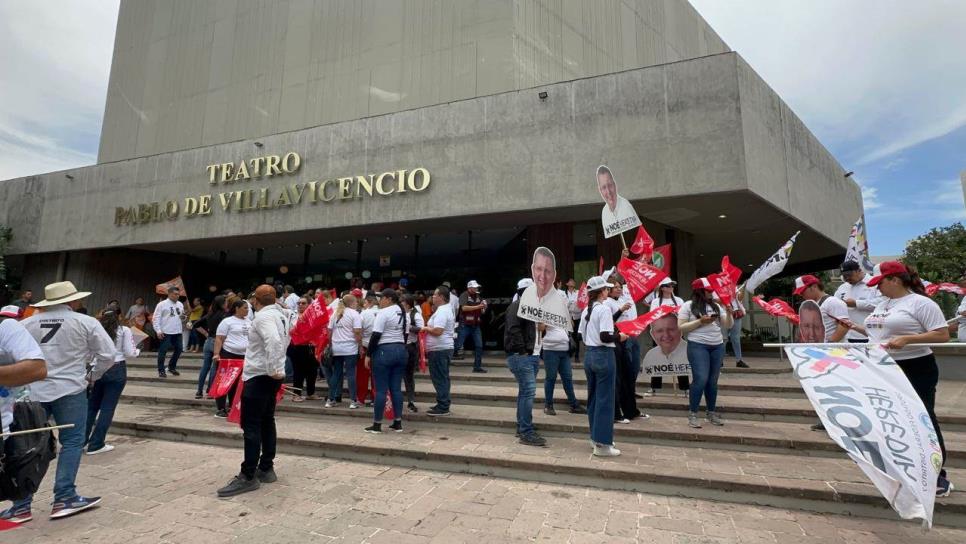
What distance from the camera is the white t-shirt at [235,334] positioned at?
22.4 ft

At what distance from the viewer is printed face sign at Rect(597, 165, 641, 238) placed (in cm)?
823

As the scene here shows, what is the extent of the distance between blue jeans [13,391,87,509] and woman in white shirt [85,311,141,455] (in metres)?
1.45

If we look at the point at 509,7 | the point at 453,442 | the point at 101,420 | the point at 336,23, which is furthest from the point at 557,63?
the point at 101,420

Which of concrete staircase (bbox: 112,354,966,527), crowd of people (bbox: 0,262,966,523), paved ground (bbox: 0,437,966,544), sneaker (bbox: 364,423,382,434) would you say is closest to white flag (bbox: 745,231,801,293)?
crowd of people (bbox: 0,262,966,523)

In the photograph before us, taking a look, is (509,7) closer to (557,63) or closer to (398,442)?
(557,63)

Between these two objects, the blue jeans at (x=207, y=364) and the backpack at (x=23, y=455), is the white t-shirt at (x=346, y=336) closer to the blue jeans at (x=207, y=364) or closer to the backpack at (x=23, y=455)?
the blue jeans at (x=207, y=364)

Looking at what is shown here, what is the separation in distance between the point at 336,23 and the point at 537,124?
9.45m

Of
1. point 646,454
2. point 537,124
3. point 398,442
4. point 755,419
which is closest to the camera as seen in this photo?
point 646,454

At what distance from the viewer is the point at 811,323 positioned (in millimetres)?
5965

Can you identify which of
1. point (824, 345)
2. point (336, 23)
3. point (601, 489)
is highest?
point (336, 23)

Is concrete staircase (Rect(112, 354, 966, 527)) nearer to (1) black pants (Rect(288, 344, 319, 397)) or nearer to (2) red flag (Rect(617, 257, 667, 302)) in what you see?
(1) black pants (Rect(288, 344, 319, 397))

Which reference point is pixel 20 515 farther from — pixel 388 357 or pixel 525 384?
pixel 525 384

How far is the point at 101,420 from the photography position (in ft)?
18.3

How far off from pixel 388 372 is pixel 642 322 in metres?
3.42
